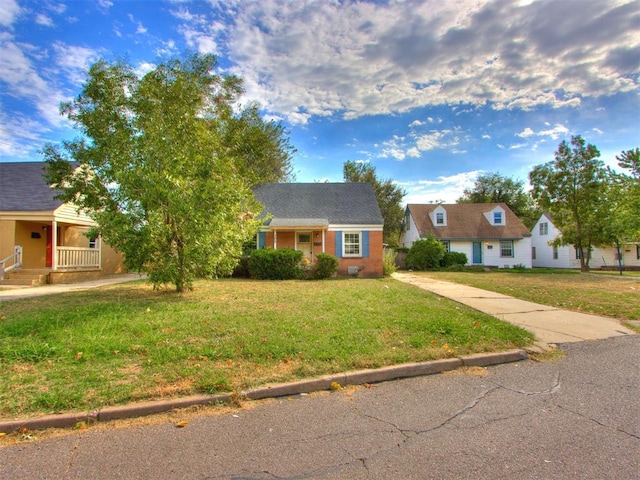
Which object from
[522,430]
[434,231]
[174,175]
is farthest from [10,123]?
[434,231]

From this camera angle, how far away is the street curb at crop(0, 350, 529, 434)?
299 centimetres

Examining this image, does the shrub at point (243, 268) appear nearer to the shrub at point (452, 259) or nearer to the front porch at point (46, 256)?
the front porch at point (46, 256)

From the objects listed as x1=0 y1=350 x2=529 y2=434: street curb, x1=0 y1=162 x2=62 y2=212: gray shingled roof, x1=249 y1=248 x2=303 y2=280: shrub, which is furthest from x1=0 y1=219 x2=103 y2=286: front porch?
x1=0 y1=350 x2=529 y2=434: street curb

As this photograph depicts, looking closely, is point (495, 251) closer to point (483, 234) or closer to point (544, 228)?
point (483, 234)

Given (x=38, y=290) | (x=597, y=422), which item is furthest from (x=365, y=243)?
(x=597, y=422)

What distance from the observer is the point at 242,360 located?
169 inches

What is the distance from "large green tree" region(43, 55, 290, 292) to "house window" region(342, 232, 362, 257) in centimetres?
826

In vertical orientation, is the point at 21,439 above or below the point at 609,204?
below

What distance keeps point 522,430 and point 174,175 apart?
773 cm

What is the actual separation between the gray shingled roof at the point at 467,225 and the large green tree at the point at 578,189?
4339 millimetres

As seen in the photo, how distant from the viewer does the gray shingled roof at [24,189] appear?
46.1ft

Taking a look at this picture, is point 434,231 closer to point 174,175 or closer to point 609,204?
point 609,204

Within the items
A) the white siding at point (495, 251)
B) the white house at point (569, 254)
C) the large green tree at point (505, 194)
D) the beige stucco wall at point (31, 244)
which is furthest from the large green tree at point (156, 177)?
the large green tree at point (505, 194)

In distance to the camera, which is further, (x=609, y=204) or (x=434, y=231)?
(x=434, y=231)
